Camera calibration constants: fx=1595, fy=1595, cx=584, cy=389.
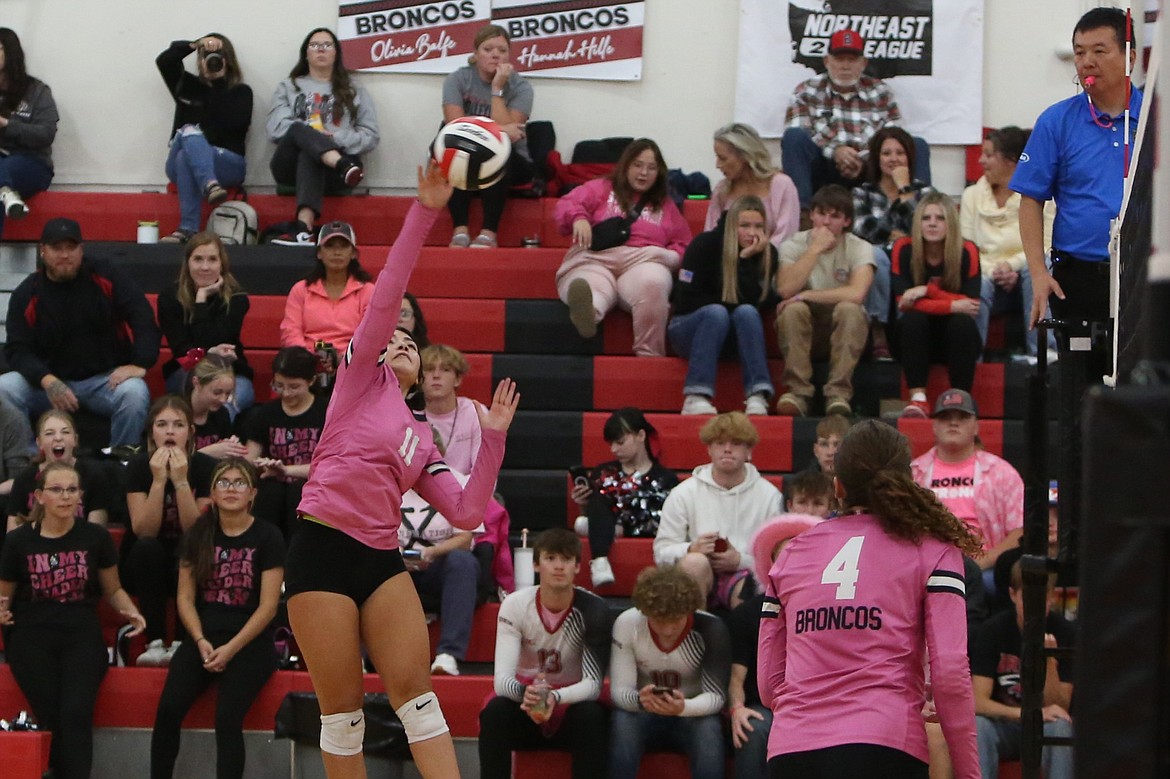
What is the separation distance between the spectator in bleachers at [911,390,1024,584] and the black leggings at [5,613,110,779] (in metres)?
3.77

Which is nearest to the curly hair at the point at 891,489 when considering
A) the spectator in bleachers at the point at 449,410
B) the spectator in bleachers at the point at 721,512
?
the spectator in bleachers at the point at 721,512

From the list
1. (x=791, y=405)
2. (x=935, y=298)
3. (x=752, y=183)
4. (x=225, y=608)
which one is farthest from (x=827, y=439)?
(x=225, y=608)

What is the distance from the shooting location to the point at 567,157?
10.6m

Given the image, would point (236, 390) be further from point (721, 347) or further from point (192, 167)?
point (721, 347)

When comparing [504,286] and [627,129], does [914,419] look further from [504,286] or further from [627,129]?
[627,129]

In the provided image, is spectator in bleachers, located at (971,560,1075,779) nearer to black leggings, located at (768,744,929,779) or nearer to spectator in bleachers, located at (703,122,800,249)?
black leggings, located at (768,744,929,779)

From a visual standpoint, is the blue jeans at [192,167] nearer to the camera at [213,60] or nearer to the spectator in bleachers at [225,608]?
the camera at [213,60]

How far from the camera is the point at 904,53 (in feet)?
34.2

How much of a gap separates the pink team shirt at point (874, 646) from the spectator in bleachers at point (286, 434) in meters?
4.36

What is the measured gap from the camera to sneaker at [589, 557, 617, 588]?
731 cm

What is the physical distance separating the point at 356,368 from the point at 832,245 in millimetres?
4445

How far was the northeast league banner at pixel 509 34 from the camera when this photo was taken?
34.8 ft

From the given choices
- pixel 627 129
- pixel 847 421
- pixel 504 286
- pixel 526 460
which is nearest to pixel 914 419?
pixel 847 421

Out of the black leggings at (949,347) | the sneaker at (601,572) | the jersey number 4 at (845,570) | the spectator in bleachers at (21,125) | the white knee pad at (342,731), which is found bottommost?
the white knee pad at (342,731)
